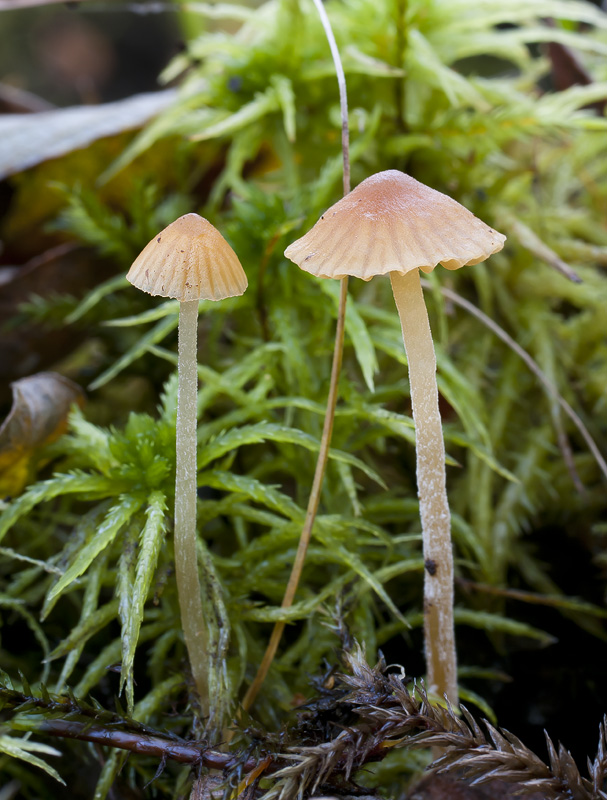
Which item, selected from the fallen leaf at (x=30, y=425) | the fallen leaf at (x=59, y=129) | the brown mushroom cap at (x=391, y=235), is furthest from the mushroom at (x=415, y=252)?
the fallen leaf at (x=59, y=129)

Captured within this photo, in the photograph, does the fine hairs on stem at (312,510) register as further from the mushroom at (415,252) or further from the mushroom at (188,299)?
the mushroom at (415,252)

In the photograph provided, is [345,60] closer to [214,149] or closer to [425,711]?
Result: [214,149]

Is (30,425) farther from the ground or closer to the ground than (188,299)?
closer to the ground

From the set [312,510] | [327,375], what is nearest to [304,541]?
[312,510]

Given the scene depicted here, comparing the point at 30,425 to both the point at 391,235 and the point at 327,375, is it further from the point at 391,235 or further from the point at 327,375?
the point at 391,235

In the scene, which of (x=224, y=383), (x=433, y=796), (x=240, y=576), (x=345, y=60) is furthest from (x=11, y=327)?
(x=433, y=796)

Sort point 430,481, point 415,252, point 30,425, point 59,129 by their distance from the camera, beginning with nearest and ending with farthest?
point 415,252 → point 430,481 → point 30,425 → point 59,129

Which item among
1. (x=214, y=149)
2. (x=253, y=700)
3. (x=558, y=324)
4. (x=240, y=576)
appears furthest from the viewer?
(x=214, y=149)

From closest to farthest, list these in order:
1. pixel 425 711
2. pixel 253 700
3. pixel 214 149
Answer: pixel 425 711, pixel 253 700, pixel 214 149
